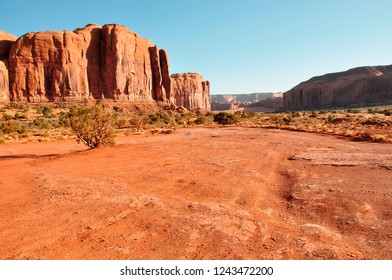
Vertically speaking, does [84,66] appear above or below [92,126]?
above

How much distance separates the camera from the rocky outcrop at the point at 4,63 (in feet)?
159

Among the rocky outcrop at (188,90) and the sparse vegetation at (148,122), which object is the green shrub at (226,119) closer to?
the sparse vegetation at (148,122)

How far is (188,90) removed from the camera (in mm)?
118875

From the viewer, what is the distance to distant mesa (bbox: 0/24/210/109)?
51.1 metres

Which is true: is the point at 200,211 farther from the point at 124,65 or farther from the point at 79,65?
the point at 124,65

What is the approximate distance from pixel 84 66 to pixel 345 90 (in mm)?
99811

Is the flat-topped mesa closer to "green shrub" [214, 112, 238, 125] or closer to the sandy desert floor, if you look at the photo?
"green shrub" [214, 112, 238, 125]

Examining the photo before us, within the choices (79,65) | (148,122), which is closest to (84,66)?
(79,65)

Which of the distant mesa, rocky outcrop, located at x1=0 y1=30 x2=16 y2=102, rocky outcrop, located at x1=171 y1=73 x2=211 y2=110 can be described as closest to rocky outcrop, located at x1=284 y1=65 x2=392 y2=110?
rocky outcrop, located at x1=171 y1=73 x2=211 y2=110

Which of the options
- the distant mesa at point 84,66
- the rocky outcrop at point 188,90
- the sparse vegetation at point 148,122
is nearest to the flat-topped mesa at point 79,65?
→ the distant mesa at point 84,66

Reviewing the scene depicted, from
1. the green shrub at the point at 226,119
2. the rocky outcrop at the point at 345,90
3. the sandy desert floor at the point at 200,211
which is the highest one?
the rocky outcrop at the point at 345,90

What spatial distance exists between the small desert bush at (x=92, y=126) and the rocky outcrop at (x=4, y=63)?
43.9 meters

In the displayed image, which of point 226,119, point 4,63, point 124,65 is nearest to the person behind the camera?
point 226,119

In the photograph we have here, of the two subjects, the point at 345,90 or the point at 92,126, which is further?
the point at 345,90
